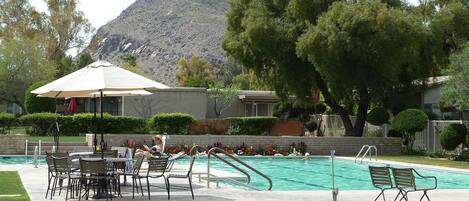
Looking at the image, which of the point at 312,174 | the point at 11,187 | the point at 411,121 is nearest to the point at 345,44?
the point at 411,121

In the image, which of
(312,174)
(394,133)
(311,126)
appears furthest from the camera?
(311,126)

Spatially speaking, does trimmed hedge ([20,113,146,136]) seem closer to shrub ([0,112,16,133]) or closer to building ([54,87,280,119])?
shrub ([0,112,16,133])

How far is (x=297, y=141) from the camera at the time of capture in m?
31.1

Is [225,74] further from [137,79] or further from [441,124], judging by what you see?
[137,79]

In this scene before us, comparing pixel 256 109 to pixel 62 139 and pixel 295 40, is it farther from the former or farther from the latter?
pixel 62 139

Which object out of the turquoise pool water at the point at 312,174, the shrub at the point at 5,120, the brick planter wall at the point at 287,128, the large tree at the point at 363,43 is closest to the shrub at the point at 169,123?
the turquoise pool water at the point at 312,174

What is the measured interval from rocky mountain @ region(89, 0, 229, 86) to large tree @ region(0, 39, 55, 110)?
70727 millimetres

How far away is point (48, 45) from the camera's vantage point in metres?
66.4

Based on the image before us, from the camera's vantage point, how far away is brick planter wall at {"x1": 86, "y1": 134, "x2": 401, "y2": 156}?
95.9 ft

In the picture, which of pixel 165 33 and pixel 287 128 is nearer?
pixel 287 128

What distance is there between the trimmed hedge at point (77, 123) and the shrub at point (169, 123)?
2.91ft

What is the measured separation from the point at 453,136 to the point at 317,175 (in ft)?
26.7

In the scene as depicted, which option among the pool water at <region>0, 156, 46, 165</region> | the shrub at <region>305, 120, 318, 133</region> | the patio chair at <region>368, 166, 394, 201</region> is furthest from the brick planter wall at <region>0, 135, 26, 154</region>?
the patio chair at <region>368, 166, 394, 201</region>

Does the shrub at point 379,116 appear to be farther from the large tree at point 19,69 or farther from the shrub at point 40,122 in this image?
the large tree at point 19,69
